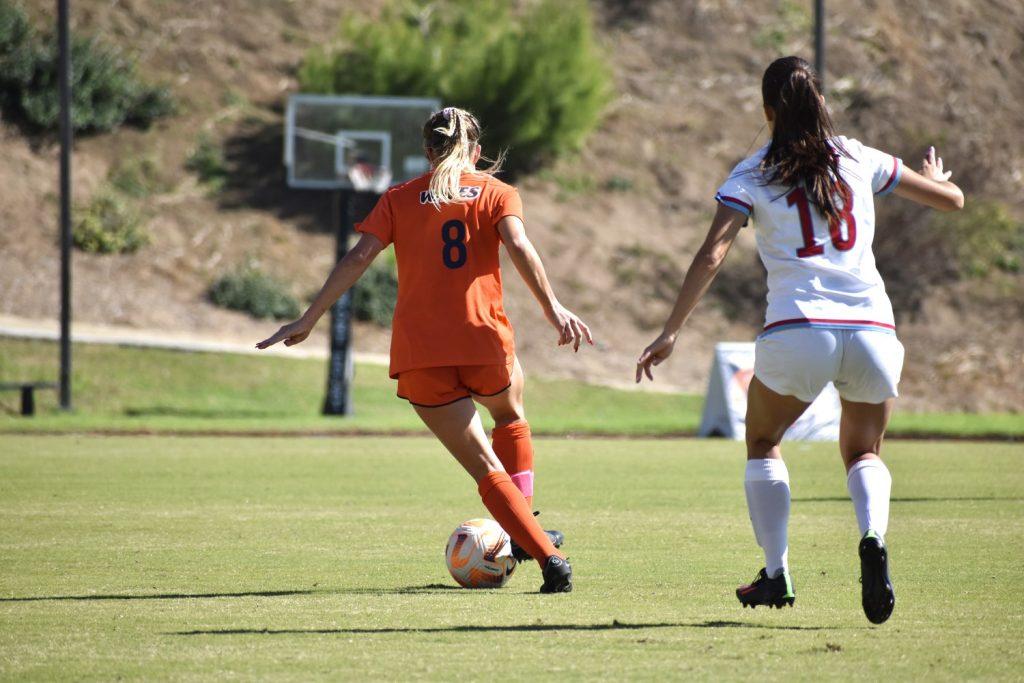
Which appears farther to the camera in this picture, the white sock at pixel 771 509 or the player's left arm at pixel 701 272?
the white sock at pixel 771 509

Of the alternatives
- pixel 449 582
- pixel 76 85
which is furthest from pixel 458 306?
pixel 76 85

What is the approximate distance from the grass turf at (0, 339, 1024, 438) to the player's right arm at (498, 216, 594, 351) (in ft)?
60.9

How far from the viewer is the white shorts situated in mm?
5418

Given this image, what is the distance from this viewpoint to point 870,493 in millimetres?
5602

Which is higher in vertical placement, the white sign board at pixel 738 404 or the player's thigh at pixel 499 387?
the player's thigh at pixel 499 387

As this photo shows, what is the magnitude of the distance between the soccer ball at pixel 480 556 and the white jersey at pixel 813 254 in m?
2.03

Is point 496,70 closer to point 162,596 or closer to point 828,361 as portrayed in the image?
point 162,596

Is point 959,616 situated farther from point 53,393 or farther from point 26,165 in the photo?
point 26,165

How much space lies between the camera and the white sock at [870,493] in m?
5.55

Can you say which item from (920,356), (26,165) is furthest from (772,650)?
(26,165)

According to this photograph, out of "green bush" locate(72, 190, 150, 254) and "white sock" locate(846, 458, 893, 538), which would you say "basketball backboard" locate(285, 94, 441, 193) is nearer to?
"green bush" locate(72, 190, 150, 254)

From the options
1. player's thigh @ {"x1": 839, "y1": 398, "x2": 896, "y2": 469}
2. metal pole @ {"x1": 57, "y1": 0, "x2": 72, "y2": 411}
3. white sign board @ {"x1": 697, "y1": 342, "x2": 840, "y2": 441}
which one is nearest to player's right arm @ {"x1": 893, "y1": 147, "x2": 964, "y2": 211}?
player's thigh @ {"x1": 839, "y1": 398, "x2": 896, "y2": 469}

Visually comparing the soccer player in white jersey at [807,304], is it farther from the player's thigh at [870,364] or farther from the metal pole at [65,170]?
the metal pole at [65,170]

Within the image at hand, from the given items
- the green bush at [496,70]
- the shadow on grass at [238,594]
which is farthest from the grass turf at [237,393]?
the shadow on grass at [238,594]
